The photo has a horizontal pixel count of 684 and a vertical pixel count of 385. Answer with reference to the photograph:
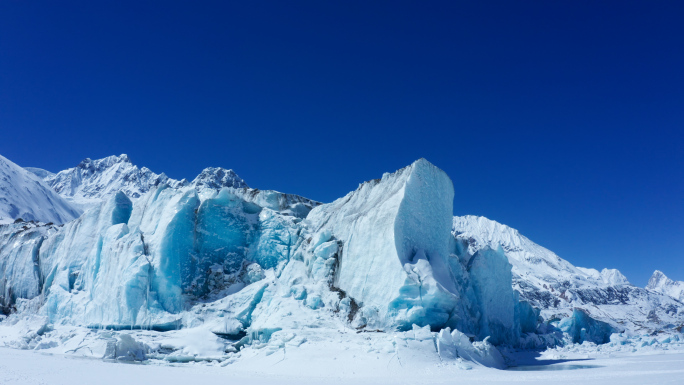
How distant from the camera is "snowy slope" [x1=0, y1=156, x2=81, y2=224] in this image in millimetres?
81312

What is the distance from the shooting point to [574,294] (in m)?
104

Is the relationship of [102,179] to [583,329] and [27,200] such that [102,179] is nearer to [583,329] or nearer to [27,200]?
[27,200]

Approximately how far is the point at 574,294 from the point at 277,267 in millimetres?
96044

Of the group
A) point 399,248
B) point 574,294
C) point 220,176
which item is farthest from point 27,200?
point 574,294

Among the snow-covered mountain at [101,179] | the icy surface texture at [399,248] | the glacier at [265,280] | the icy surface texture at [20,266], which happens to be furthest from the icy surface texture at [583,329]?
the snow-covered mountain at [101,179]

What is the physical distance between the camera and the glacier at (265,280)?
2238 cm

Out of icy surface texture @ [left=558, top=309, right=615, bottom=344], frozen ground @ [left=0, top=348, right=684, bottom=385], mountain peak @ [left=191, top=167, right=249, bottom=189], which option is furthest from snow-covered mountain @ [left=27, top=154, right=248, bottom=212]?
frozen ground @ [left=0, top=348, right=684, bottom=385]

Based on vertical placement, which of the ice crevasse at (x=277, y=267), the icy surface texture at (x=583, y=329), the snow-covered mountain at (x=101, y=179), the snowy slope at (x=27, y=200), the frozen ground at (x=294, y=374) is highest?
the snow-covered mountain at (x=101, y=179)

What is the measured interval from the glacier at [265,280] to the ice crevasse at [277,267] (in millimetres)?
83

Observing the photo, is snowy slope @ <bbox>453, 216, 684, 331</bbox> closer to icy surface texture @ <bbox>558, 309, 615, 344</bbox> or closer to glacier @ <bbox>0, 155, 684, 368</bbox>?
icy surface texture @ <bbox>558, 309, 615, 344</bbox>

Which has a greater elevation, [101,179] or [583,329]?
[101,179]

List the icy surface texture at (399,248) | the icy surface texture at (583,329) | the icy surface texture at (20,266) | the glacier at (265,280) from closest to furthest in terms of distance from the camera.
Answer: the icy surface texture at (399,248)
the glacier at (265,280)
the icy surface texture at (20,266)
the icy surface texture at (583,329)

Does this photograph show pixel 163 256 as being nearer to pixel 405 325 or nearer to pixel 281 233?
pixel 281 233

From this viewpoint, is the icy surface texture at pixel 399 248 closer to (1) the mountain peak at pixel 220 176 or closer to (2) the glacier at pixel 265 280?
(2) the glacier at pixel 265 280
